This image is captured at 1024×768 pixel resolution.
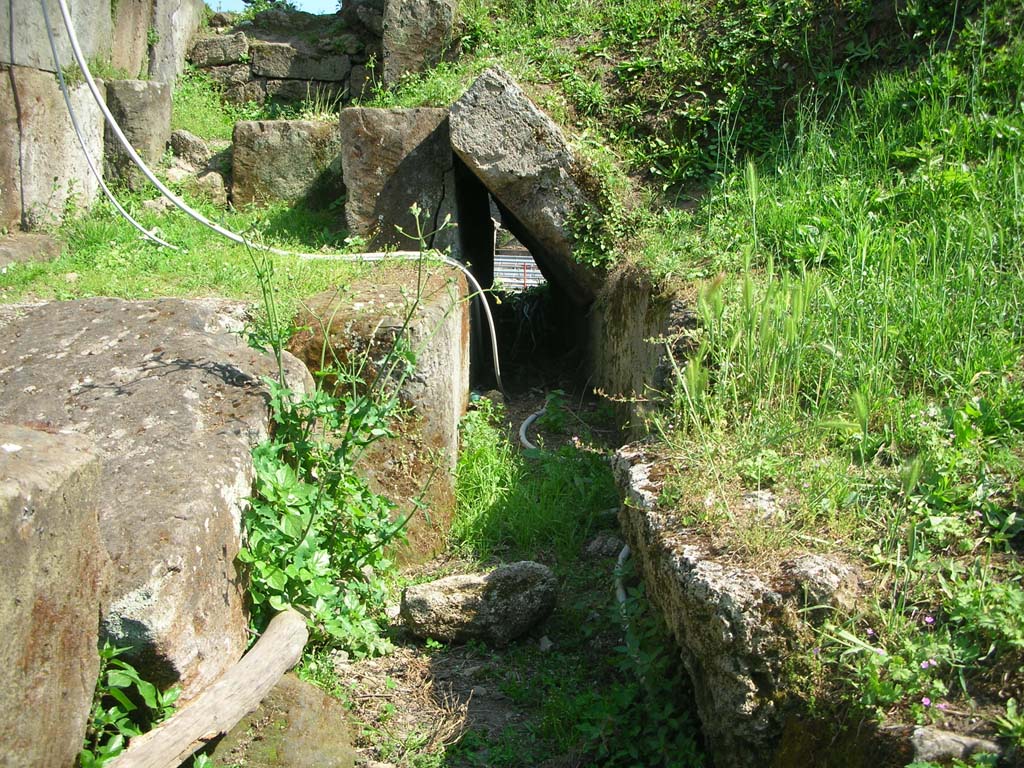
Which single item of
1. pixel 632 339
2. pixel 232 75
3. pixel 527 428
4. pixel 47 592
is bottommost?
pixel 527 428

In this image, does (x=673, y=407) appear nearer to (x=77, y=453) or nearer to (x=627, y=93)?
(x=77, y=453)

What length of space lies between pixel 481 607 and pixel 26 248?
385 cm

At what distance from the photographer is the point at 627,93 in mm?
5988

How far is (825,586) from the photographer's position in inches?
94.1

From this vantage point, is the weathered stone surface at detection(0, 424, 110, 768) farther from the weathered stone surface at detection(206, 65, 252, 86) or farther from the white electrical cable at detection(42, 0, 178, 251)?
the weathered stone surface at detection(206, 65, 252, 86)

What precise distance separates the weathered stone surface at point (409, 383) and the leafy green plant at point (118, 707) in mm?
1785

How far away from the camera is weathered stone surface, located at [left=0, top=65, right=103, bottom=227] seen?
577cm

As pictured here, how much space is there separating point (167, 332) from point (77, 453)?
5.20ft

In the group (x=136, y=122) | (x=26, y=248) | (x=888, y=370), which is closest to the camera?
(x=888, y=370)

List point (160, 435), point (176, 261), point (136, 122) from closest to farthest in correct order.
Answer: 1. point (160, 435)
2. point (176, 261)
3. point (136, 122)

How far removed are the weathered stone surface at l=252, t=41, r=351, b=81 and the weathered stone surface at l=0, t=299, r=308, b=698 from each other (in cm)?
491

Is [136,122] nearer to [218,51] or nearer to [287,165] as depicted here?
[287,165]

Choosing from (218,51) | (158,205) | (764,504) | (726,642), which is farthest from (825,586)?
(218,51)

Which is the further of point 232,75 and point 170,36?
point 232,75
